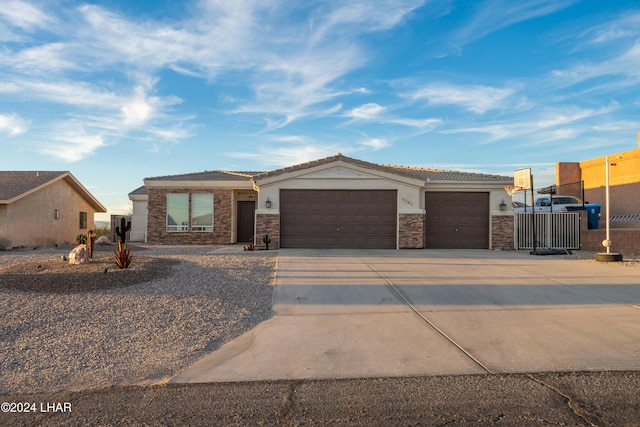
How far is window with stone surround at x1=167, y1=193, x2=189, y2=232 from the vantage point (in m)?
20.7

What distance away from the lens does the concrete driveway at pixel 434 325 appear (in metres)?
5.05

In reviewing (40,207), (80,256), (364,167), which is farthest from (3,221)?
(364,167)

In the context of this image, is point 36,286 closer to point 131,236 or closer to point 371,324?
point 371,324

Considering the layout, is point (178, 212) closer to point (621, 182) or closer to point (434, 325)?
point (434, 325)

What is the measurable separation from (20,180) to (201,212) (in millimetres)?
8688

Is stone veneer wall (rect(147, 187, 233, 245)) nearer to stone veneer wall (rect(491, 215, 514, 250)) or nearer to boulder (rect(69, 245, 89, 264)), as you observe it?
boulder (rect(69, 245, 89, 264))

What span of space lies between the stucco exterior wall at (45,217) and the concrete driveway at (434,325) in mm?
14549

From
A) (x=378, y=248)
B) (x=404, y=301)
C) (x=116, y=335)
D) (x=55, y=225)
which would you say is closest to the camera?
(x=116, y=335)

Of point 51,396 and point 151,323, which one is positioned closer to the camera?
point 51,396

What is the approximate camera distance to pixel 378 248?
17922mm

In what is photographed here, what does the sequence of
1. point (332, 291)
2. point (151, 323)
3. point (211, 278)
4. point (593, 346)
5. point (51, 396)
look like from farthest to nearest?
1. point (211, 278)
2. point (332, 291)
3. point (151, 323)
4. point (593, 346)
5. point (51, 396)

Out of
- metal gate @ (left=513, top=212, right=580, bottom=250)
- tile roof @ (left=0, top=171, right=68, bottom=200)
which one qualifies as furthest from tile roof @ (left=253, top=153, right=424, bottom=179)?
tile roof @ (left=0, top=171, right=68, bottom=200)

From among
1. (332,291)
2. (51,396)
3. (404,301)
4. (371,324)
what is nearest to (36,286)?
(51,396)

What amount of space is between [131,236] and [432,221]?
15483 mm
